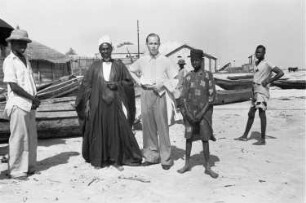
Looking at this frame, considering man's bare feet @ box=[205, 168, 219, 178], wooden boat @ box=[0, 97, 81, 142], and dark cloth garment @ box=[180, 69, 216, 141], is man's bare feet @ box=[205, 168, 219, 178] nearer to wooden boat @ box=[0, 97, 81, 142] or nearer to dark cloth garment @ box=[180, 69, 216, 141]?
dark cloth garment @ box=[180, 69, 216, 141]

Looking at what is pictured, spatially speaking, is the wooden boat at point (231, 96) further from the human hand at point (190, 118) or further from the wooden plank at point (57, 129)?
the human hand at point (190, 118)

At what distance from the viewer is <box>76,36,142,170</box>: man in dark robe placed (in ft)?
17.0

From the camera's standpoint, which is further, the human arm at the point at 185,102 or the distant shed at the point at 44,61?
the distant shed at the point at 44,61

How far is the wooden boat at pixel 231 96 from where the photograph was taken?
48.3 feet

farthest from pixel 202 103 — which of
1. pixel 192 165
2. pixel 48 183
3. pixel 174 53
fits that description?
pixel 174 53

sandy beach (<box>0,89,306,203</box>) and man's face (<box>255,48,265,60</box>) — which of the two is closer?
sandy beach (<box>0,89,306,203</box>)

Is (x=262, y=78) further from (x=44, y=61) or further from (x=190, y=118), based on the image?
(x=44, y=61)

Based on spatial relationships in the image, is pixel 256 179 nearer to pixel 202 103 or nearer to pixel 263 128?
pixel 202 103

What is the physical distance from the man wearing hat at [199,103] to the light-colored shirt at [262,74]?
224cm

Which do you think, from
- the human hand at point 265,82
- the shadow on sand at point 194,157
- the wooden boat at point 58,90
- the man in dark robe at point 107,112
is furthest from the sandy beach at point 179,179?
the wooden boat at point 58,90

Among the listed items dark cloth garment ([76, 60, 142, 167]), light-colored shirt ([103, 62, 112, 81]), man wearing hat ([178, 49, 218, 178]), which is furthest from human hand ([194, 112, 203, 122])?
light-colored shirt ([103, 62, 112, 81])

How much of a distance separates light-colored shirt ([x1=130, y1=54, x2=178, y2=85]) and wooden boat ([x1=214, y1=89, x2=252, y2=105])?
9423 mm

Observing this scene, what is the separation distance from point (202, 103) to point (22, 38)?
253 cm

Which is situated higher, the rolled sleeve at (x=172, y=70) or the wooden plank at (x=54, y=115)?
the rolled sleeve at (x=172, y=70)
